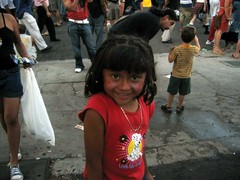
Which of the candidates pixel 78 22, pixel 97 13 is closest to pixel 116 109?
pixel 78 22

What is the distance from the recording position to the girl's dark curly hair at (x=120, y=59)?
1.39 m

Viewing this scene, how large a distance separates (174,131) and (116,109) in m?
2.49

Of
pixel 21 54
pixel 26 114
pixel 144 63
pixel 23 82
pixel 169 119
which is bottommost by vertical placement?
pixel 169 119

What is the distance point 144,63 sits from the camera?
56.7 inches

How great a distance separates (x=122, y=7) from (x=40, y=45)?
330cm

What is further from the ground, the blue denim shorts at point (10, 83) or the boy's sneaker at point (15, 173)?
the blue denim shorts at point (10, 83)

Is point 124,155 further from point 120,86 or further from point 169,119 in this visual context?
point 169,119

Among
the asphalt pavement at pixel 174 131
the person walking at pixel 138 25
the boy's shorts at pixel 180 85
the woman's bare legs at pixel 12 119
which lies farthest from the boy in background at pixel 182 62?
the woman's bare legs at pixel 12 119

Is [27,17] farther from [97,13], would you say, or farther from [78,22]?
[78,22]

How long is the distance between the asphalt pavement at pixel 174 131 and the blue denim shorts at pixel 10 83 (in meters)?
0.88

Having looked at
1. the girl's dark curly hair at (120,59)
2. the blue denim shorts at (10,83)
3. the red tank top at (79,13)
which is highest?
the girl's dark curly hair at (120,59)

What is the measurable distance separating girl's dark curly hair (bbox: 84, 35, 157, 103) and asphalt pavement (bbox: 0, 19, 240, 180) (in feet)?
5.60

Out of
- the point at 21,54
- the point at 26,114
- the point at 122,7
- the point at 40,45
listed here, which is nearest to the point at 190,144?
the point at 26,114

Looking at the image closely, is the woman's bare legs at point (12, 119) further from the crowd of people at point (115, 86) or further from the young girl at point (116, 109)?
the young girl at point (116, 109)
